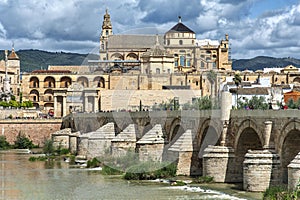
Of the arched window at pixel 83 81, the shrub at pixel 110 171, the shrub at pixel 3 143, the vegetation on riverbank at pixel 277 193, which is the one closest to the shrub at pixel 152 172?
the shrub at pixel 110 171

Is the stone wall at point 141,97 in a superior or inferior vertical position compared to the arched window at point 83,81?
inferior

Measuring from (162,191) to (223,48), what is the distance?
284ft

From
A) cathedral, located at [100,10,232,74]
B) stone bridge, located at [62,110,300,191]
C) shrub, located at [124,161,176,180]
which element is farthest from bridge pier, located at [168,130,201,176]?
cathedral, located at [100,10,232,74]

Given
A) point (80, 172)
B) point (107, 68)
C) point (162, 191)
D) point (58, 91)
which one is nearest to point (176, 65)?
point (107, 68)

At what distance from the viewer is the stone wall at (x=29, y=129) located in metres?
74.2

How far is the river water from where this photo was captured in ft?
102

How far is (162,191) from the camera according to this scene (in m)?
32.5

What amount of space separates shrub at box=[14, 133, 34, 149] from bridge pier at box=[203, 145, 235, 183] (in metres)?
Answer: 40.3

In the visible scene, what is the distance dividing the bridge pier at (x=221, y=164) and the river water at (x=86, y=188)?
2.94 ft

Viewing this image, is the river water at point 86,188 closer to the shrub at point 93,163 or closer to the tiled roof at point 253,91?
the shrub at point 93,163

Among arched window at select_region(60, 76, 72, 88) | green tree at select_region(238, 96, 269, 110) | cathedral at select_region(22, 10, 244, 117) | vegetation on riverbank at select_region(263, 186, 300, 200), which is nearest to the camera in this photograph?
vegetation on riverbank at select_region(263, 186, 300, 200)

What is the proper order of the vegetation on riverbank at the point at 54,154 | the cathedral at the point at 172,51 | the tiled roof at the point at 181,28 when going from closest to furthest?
the vegetation on riverbank at the point at 54,154 → the cathedral at the point at 172,51 → the tiled roof at the point at 181,28

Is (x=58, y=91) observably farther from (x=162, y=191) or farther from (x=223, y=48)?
(x=162, y=191)

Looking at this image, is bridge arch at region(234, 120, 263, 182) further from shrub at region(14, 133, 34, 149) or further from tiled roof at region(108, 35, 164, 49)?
tiled roof at region(108, 35, 164, 49)
